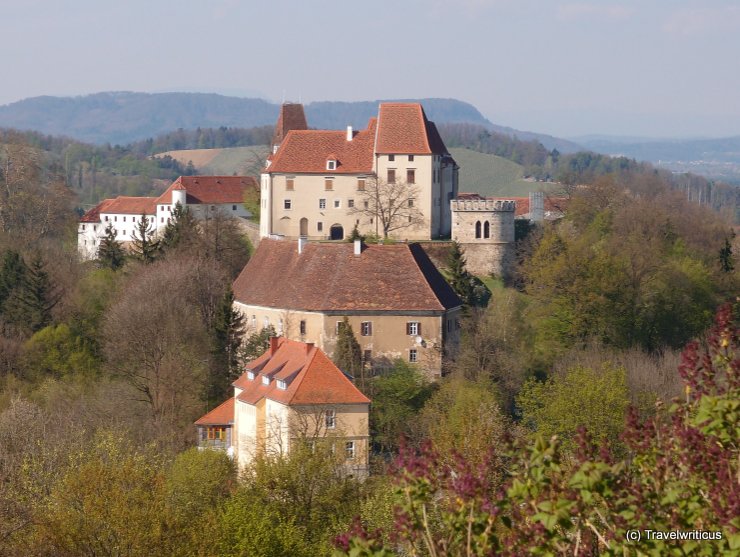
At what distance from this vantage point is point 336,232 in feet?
206

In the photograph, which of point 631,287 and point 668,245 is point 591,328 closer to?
point 631,287

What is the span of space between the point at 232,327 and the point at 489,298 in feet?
35.8

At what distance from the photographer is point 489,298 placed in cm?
5750

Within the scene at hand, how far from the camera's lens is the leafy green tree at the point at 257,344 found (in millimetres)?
50688

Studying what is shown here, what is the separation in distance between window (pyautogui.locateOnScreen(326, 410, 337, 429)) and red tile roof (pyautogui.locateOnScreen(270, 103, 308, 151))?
33.6 metres

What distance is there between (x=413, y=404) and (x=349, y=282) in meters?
7.45

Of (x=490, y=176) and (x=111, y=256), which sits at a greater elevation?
(x=111, y=256)

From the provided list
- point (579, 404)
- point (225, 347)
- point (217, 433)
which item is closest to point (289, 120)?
point (225, 347)

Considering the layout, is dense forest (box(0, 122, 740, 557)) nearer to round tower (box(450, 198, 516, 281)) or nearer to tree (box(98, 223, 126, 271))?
tree (box(98, 223, 126, 271))

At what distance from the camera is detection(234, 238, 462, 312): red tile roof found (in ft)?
168

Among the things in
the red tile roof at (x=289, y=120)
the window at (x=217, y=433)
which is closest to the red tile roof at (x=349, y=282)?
the window at (x=217, y=433)

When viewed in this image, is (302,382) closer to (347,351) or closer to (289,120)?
(347,351)

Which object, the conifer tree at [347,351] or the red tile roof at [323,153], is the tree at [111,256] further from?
the conifer tree at [347,351]

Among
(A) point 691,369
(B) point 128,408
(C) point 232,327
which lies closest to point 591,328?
(C) point 232,327
